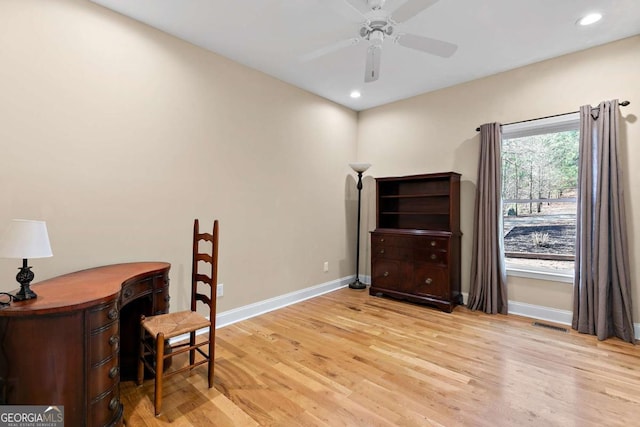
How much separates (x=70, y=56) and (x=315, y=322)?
3059mm

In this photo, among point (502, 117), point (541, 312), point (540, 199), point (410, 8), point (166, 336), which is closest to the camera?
point (166, 336)

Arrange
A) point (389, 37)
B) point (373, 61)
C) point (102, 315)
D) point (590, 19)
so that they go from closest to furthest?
point (102, 315) → point (373, 61) → point (590, 19) → point (389, 37)

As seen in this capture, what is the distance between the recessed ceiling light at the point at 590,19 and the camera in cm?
248

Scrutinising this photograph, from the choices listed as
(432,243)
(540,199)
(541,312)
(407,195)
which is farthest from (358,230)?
(541,312)

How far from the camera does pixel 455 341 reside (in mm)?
2770

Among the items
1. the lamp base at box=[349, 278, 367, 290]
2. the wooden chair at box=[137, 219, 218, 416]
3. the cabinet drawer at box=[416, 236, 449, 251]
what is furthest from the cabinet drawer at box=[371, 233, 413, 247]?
the wooden chair at box=[137, 219, 218, 416]

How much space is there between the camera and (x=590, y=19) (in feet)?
8.30

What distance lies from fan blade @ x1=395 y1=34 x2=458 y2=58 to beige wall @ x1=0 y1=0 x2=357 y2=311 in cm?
180

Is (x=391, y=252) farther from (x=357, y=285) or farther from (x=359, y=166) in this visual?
(x=359, y=166)

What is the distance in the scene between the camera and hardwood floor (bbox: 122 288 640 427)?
5.85 feet

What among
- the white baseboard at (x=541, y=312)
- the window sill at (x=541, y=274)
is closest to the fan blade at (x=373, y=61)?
the window sill at (x=541, y=274)

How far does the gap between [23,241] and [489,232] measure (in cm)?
393

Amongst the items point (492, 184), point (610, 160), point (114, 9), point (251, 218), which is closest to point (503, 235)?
point (492, 184)

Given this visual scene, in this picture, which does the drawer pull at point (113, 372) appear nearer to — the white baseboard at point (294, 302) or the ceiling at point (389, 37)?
the white baseboard at point (294, 302)
